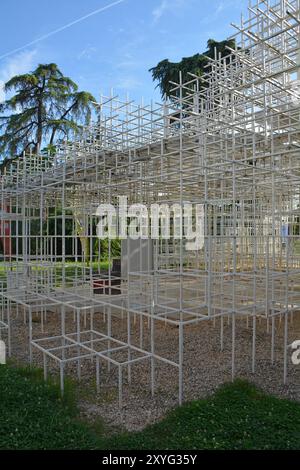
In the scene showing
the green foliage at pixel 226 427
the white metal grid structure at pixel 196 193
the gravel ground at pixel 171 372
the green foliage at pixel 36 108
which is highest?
the green foliage at pixel 36 108

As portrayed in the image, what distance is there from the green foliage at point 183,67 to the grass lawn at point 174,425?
61.8ft

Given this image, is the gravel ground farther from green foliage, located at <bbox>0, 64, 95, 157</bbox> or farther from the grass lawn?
green foliage, located at <bbox>0, 64, 95, 157</bbox>

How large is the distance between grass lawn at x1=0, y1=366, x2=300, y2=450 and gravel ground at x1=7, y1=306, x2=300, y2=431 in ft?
0.91

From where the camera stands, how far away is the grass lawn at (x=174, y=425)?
129 inches

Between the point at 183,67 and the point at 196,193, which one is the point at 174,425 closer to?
the point at 196,193

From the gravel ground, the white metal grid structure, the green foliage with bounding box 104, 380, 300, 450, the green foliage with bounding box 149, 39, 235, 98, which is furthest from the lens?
the green foliage with bounding box 149, 39, 235, 98

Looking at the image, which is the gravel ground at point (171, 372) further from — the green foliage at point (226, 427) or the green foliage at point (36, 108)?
the green foliage at point (36, 108)

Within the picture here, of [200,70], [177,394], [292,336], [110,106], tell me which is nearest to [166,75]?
[200,70]

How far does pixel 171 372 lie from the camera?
17.6 ft

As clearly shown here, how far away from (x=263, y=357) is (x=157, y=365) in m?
1.75

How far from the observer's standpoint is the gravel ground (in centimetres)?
423

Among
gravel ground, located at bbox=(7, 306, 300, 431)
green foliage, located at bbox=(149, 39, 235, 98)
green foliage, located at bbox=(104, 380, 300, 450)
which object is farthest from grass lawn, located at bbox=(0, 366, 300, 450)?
green foliage, located at bbox=(149, 39, 235, 98)

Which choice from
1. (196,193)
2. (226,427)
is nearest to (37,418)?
(226,427)

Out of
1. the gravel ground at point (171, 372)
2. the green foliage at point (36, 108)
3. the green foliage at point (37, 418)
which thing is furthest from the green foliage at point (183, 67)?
the green foliage at point (37, 418)
